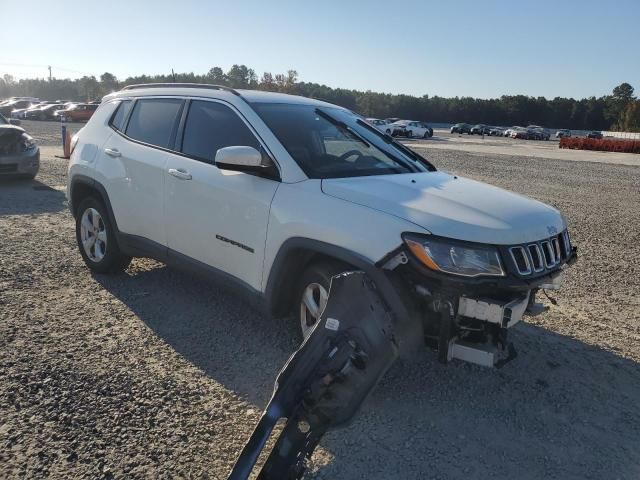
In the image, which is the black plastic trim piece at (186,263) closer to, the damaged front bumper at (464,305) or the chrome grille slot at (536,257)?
the damaged front bumper at (464,305)

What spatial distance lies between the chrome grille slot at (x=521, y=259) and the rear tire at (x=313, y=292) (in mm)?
957

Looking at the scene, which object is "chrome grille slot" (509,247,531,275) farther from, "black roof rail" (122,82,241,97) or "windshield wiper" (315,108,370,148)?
"black roof rail" (122,82,241,97)

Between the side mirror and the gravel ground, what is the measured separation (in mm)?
1326

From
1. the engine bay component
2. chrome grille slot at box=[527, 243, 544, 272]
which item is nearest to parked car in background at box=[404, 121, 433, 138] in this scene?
chrome grille slot at box=[527, 243, 544, 272]

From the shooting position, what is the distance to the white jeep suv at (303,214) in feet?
9.71

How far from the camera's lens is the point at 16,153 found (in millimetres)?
10898

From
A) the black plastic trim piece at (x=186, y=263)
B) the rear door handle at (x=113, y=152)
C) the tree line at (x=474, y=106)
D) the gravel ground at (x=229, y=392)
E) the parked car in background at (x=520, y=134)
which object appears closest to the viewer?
the gravel ground at (x=229, y=392)

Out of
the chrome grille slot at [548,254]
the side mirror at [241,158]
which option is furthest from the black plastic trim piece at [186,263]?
the chrome grille slot at [548,254]

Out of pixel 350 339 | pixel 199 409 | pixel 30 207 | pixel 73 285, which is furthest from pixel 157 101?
pixel 30 207

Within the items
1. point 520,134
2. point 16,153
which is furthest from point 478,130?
point 16,153

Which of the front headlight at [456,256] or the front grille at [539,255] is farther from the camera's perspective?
the front grille at [539,255]

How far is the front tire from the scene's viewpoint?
522cm

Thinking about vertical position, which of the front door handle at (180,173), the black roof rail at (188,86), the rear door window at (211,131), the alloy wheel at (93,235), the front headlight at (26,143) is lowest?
the alloy wheel at (93,235)

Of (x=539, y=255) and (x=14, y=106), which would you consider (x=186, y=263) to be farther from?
(x=14, y=106)
